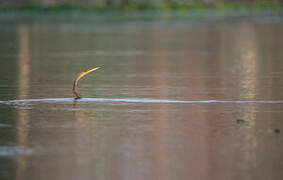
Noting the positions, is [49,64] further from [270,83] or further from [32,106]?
[32,106]

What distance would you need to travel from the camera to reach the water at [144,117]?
340 inches

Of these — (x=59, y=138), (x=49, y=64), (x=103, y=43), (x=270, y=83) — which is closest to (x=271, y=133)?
(x=59, y=138)

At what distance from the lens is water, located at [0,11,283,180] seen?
8.63m

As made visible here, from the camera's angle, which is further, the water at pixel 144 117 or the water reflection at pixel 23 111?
the water reflection at pixel 23 111

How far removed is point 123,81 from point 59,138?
22.9 ft

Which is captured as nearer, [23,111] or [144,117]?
[144,117]

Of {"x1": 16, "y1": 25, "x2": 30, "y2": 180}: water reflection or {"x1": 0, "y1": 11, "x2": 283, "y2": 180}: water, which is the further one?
{"x1": 16, "y1": 25, "x2": 30, "y2": 180}: water reflection

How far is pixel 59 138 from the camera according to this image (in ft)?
33.7

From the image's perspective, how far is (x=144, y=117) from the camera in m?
11.8

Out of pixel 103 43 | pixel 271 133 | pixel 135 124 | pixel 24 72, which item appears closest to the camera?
pixel 271 133

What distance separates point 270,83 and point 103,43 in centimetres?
1585

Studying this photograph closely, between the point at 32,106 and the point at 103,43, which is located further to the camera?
the point at 103,43

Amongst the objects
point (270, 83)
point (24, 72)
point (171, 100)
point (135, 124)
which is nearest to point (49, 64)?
point (24, 72)

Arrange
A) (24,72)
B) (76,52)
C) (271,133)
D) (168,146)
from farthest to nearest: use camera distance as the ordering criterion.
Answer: (76,52), (24,72), (271,133), (168,146)
